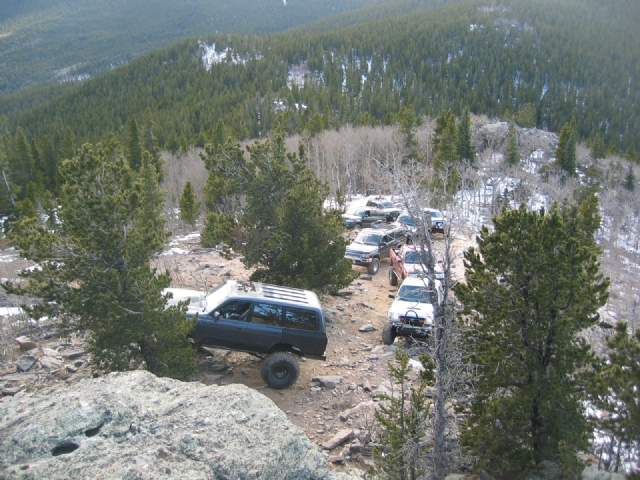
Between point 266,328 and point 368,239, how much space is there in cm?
1177

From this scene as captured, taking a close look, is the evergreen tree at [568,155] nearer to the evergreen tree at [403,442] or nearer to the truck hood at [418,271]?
the truck hood at [418,271]

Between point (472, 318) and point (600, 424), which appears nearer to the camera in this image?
point (600, 424)

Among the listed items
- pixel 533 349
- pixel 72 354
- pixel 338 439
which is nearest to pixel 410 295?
pixel 338 439

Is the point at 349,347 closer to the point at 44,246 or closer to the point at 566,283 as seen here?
the point at 566,283

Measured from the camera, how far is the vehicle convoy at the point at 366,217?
28438 mm

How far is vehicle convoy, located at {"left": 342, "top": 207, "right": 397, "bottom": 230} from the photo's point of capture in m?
28.4

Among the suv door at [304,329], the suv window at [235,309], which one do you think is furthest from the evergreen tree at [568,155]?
the suv window at [235,309]

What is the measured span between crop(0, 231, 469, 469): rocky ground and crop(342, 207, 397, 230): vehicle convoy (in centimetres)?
1424

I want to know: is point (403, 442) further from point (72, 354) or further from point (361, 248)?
point (361, 248)

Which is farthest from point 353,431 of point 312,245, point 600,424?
point 312,245

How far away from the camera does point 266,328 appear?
32.1 feet

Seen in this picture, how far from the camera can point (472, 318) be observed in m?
8.01

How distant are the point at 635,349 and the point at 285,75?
108 m

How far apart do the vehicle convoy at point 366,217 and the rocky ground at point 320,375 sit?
14.2m
